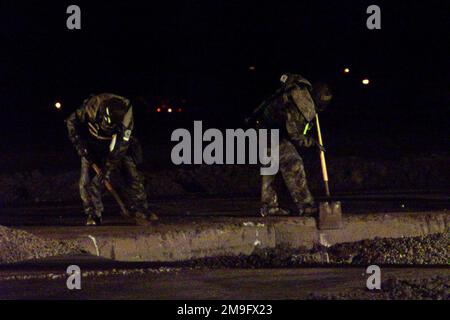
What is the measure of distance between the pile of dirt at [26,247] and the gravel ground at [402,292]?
3.75 metres

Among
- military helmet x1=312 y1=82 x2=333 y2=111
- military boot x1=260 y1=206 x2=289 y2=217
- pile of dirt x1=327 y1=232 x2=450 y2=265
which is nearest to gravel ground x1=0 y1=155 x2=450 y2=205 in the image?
military boot x1=260 y1=206 x2=289 y2=217

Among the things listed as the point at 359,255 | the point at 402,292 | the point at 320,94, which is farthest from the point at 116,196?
the point at 402,292

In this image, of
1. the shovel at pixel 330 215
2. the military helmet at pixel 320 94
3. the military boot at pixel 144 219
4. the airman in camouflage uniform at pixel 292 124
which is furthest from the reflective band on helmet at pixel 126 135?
the shovel at pixel 330 215

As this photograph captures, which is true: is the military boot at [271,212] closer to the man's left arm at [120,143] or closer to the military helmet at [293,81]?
the military helmet at [293,81]

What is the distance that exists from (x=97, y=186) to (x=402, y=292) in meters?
5.24

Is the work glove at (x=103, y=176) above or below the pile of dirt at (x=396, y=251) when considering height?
above

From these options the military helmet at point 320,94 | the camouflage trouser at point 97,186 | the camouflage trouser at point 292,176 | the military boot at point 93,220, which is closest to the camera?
the camouflage trouser at point 97,186

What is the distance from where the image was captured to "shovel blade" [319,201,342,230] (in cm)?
1295

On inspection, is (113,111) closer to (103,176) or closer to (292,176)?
(103,176)

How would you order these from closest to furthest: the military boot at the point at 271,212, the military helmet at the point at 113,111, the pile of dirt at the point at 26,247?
the pile of dirt at the point at 26,247 < the military helmet at the point at 113,111 < the military boot at the point at 271,212

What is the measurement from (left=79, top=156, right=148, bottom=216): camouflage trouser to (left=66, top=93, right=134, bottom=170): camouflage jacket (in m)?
0.25

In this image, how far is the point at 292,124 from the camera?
13.0 m

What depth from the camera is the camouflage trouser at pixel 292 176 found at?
13266 mm

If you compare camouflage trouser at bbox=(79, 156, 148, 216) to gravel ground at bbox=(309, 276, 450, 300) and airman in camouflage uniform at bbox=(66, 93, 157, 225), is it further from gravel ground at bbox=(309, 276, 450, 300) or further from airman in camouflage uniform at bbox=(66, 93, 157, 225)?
gravel ground at bbox=(309, 276, 450, 300)
